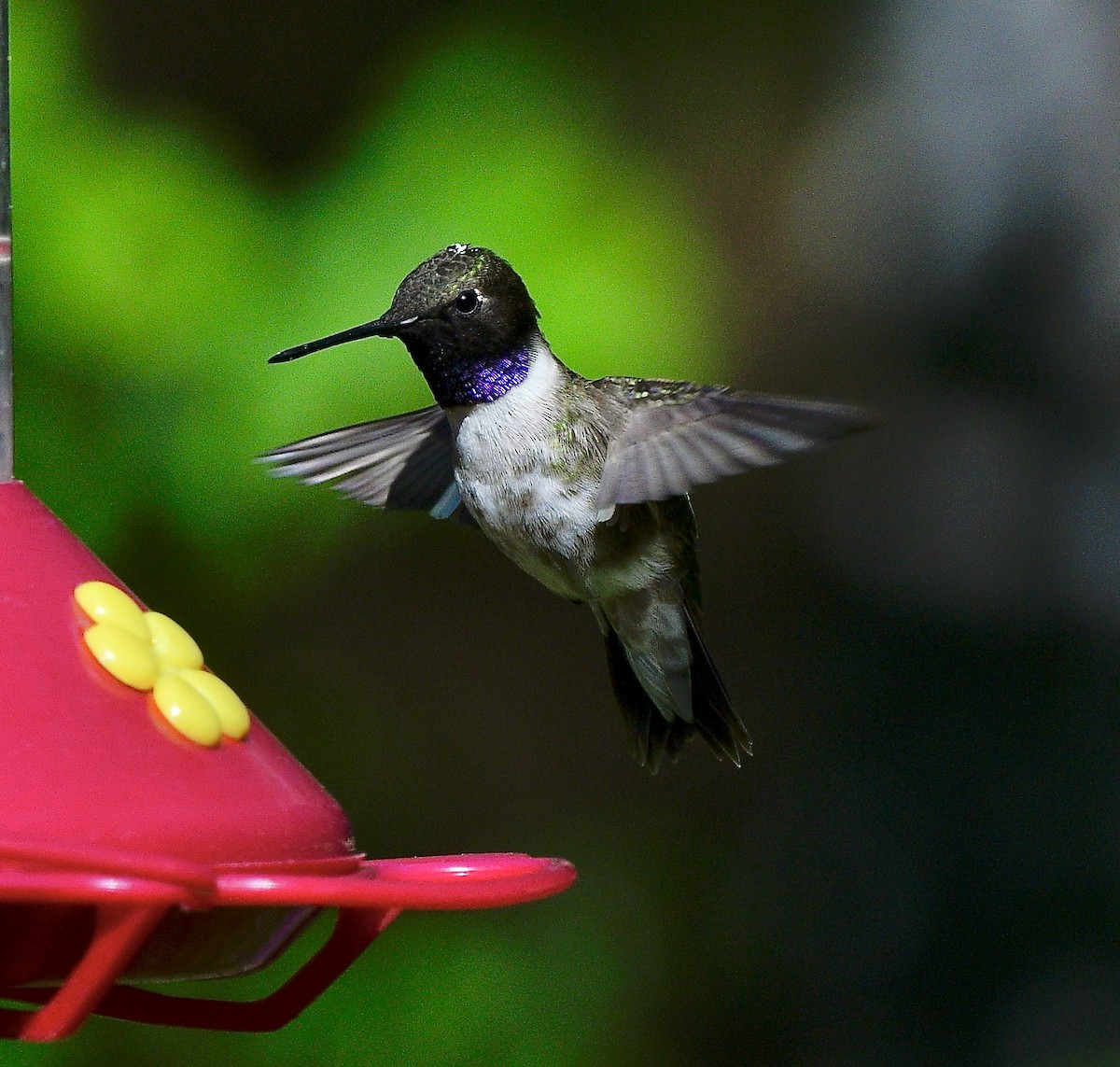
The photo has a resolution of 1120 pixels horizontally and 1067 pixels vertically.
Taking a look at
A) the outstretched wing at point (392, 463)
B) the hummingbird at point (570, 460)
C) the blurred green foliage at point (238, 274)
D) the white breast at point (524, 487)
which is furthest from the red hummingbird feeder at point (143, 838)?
the blurred green foliage at point (238, 274)

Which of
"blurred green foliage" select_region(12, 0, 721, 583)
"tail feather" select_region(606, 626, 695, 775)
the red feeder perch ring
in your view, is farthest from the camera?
"blurred green foliage" select_region(12, 0, 721, 583)

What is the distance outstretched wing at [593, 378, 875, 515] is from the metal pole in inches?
34.7

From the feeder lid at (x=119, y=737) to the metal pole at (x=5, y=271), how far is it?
0.89 ft

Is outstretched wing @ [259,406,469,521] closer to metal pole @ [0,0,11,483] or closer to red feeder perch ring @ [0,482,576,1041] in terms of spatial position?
Answer: metal pole @ [0,0,11,483]

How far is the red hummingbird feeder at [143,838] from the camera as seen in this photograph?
1.52 metres

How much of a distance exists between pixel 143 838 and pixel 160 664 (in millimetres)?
364

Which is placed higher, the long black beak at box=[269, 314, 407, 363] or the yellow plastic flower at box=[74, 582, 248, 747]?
the long black beak at box=[269, 314, 407, 363]

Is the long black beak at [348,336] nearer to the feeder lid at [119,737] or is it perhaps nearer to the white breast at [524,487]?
the white breast at [524,487]

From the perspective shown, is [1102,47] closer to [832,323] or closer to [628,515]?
[832,323]

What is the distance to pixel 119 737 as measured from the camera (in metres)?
1.73

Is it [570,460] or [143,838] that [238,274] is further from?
[143,838]

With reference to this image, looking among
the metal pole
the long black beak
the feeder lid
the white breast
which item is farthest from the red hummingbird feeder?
the white breast

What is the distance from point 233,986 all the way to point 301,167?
6.36 ft

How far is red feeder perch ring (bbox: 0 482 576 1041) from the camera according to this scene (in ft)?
4.98
